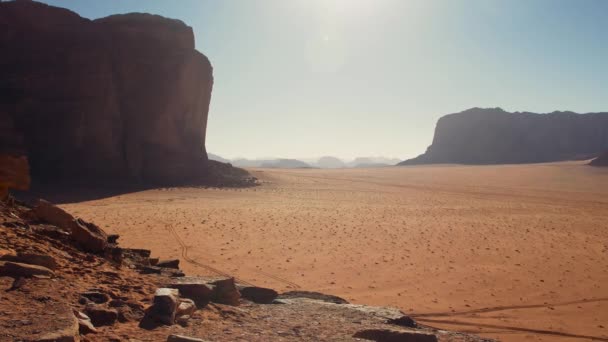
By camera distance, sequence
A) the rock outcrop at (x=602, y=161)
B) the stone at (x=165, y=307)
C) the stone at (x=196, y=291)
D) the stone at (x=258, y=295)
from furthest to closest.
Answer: the rock outcrop at (x=602, y=161) → the stone at (x=258, y=295) → the stone at (x=196, y=291) → the stone at (x=165, y=307)

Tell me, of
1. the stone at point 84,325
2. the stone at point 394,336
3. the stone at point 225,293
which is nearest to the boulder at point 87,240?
the stone at point 225,293

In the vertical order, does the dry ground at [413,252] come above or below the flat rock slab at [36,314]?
below

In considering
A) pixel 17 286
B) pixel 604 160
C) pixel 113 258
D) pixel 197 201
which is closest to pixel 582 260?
pixel 113 258

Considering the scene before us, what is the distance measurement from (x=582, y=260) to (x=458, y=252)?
3.57m

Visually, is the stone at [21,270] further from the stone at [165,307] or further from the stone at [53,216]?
the stone at [53,216]

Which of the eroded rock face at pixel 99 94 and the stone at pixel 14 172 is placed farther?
the eroded rock face at pixel 99 94

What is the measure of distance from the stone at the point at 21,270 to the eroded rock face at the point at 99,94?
21190 millimetres

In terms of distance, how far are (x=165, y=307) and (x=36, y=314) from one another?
1212 millimetres

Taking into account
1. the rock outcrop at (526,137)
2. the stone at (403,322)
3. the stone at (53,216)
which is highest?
the rock outcrop at (526,137)

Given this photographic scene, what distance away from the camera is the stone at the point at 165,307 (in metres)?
4.37

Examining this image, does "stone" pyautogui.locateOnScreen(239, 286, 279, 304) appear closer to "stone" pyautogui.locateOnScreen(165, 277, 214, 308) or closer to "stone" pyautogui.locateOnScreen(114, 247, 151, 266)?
"stone" pyautogui.locateOnScreen(165, 277, 214, 308)

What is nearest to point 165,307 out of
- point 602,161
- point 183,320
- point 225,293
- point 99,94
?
point 183,320

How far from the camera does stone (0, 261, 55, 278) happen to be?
443cm

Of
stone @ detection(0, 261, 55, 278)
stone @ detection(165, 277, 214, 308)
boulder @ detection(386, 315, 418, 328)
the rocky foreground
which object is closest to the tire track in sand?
the rocky foreground
